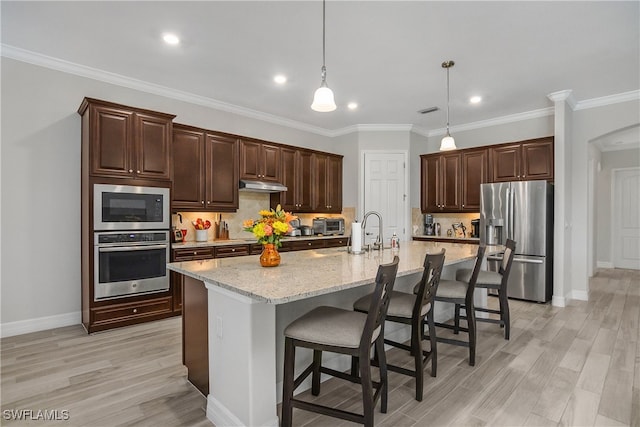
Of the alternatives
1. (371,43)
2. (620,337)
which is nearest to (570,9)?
(371,43)

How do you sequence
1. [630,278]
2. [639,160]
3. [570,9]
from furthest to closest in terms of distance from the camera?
1. [639,160]
2. [630,278]
3. [570,9]

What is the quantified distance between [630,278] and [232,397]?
25.7ft

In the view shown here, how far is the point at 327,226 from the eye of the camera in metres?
5.84

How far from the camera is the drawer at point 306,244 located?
16.6 ft

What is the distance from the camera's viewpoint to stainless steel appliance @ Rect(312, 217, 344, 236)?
5.80 metres

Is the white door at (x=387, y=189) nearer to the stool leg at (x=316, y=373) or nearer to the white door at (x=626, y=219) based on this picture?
the stool leg at (x=316, y=373)

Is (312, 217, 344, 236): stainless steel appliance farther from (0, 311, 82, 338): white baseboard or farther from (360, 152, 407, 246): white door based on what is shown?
(0, 311, 82, 338): white baseboard

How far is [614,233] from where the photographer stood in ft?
25.0

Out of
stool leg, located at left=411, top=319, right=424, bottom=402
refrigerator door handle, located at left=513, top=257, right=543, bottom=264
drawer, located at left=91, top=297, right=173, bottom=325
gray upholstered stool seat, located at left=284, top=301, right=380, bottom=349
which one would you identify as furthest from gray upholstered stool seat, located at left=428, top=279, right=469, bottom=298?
drawer, located at left=91, top=297, right=173, bottom=325

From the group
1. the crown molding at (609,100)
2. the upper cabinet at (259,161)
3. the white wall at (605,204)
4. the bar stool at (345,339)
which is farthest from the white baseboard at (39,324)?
the white wall at (605,204)

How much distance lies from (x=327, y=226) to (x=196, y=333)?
374 centimetres

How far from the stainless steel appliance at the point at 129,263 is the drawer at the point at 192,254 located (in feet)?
0.42

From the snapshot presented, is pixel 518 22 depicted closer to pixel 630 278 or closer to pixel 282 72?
pixel 282 72

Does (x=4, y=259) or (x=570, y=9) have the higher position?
(x=570, y=9)
